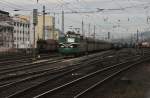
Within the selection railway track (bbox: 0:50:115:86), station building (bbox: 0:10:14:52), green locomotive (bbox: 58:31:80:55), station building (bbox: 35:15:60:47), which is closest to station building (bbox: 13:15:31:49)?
station building (bbox: 35:15:60:47)

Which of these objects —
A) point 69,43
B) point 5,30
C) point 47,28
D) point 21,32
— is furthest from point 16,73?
point 47,28

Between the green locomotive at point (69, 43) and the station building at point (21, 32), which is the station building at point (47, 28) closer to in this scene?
the station building at point (21, 32)

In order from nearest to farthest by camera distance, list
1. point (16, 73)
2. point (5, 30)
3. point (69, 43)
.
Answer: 1. point (16, 73)
2. point (69, 43)
3. point (5, 30)

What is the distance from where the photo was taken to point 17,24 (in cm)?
14012

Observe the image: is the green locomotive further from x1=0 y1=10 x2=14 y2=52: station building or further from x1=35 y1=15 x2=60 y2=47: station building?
x1=35 y1=15 x2=60 y2=47: station building

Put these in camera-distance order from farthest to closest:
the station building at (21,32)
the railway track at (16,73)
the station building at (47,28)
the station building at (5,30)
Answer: the station building at (47,28) → the station building at (21,32) → the station building at (5,30) → the railway track at (16,73)

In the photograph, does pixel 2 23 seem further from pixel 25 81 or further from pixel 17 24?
pixel 25 81

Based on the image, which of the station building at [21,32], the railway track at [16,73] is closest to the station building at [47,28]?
the station building at [21,32]

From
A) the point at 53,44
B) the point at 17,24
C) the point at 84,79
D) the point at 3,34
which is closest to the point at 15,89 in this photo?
the point at 84,79

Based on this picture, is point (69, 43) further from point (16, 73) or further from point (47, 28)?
point (47, 28)

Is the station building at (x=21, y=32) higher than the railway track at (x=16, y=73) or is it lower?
higher

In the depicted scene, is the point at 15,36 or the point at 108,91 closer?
the point at 108,91

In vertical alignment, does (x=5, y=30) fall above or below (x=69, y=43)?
above

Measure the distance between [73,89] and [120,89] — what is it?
2191 mm
